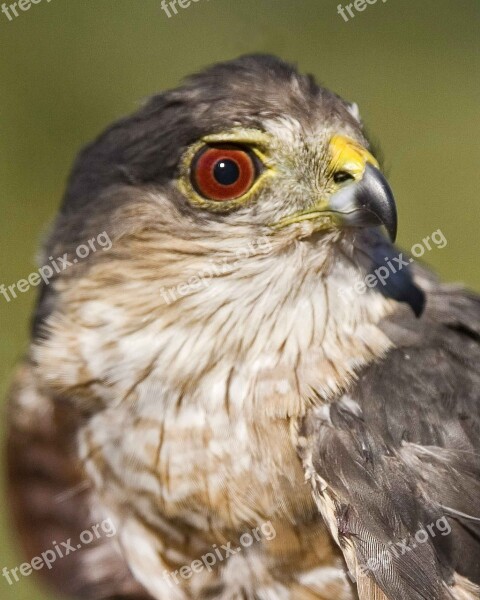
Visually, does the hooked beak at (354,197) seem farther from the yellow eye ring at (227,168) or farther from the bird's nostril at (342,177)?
the yellow eye ring at (227,168)

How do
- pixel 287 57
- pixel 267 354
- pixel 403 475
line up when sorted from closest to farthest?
pixel 403 475 → pixel 267 354 → pixel 287 57

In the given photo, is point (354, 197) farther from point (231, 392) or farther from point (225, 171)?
point (231, 392)

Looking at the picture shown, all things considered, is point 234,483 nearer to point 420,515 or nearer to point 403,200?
point 420,515

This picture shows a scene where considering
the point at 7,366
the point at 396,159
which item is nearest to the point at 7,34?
the point at 396,159

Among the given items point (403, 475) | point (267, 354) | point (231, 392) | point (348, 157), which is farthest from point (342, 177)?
point (403, 475)

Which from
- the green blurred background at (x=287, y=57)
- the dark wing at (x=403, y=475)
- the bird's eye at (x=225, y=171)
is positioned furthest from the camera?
the green blurred background at (x=287, y=57)

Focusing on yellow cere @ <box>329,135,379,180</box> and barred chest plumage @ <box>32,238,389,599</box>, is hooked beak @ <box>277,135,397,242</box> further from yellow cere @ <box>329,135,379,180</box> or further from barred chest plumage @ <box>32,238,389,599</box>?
barred chest plumage @ <box>32,238,389,599</box>

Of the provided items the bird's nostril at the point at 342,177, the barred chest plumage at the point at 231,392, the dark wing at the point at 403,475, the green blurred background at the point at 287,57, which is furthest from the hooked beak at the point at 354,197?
the green blurred background at the point at 287,57
